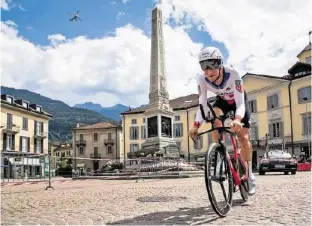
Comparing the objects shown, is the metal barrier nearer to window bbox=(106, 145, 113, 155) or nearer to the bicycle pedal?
the bicycle pedal

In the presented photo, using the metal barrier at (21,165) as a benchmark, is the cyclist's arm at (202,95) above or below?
above

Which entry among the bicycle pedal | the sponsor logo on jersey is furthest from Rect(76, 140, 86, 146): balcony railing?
the bicycle pedal

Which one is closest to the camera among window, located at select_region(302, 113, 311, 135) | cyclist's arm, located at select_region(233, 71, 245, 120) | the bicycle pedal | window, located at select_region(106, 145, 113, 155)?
the bicycle pedal

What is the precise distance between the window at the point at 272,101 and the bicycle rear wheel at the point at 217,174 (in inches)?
1889

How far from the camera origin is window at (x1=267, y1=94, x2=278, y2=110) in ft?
166

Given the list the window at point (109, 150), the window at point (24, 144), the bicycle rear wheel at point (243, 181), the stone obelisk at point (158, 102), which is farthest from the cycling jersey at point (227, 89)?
the window at point (109, 150)

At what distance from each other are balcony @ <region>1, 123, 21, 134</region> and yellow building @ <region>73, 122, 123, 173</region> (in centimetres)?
2352

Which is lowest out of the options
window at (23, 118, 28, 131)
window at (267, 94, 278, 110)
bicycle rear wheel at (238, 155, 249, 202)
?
bicycle rear wheel at (238, 155, 249, 202)

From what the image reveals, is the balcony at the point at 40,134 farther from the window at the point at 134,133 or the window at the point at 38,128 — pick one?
the window at the point at 134,133

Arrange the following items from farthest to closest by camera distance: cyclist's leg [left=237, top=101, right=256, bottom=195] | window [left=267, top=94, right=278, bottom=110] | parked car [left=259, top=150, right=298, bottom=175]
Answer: window [left=267, top=94, right=278, bottom=110], parked car [left=259, top=150, right=298, bottom=175], cyclist's leg [left=237, top=101, right=256, bottom=195]

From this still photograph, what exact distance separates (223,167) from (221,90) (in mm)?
1041

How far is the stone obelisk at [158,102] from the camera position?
93.2ft

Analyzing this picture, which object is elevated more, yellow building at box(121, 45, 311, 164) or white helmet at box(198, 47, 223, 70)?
yellow building at box(121, 45, 311, 164)

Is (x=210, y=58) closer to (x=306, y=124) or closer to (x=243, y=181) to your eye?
(x=243, y=181)
